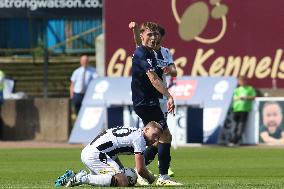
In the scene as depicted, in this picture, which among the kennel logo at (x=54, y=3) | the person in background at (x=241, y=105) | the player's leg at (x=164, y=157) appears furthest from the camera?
the kennel logo at (x=54, y=3)

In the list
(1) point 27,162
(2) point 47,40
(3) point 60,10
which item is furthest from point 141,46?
(2) point 47,40

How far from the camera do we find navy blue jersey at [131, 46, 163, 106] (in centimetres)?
1536

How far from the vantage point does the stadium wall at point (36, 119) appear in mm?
31500

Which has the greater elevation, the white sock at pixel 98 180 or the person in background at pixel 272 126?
the white sock at pixel 98 180

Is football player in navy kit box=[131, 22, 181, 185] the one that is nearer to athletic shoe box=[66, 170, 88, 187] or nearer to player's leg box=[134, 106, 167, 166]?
player's leg box=[134, 106, 167, 166]

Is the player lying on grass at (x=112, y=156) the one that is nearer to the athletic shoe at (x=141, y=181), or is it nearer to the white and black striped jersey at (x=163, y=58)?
the athletic shoe at (x=141, y=181)

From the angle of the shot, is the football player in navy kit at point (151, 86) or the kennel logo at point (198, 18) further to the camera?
the kennel logo at point (198, 18)

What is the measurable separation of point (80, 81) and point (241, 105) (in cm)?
443

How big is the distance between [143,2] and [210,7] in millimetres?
1862

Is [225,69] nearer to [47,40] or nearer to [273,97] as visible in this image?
[273,97]

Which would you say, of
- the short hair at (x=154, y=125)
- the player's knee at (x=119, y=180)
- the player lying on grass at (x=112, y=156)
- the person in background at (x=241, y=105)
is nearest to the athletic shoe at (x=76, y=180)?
the player lying on grass at (x=112, y=156)

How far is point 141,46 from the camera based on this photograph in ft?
50.6

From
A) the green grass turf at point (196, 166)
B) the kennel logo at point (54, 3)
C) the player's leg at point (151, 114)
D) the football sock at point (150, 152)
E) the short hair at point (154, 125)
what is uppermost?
the kennel logo at point (54, 3)

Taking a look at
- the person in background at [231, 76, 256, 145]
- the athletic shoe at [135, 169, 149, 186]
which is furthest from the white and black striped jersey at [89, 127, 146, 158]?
the person in background at [231, 76, 256, 145]
